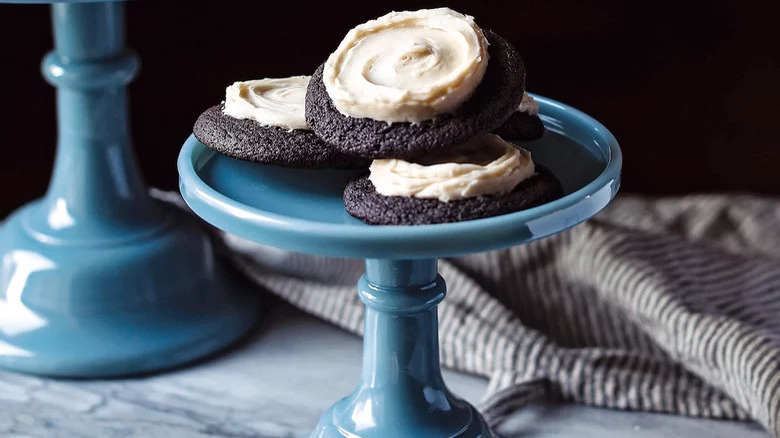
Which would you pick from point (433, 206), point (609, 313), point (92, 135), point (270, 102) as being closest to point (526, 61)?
point (609, 313)

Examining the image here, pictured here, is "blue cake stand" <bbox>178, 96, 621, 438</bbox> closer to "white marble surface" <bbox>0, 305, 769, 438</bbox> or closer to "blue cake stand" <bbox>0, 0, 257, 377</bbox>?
"white marble surface" <bbox>0, 305, 769, 438</bbox>

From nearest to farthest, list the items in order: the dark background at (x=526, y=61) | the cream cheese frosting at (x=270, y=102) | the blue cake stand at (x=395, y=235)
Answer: the blue cake stand at (x=395, y=235), the cream cheese frosting at (x=270, y=102), the dark background at (x=526, y=61)

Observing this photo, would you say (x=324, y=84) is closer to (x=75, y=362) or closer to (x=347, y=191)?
(x=347, y=191)

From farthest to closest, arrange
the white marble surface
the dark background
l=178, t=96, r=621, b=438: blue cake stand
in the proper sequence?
1. the dark background
2. the white marble surface
3. l=178, t=96, r=621, b=438: blue cake stand

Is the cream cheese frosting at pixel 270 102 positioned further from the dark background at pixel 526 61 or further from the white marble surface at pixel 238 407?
the dark background at pixel 526 61

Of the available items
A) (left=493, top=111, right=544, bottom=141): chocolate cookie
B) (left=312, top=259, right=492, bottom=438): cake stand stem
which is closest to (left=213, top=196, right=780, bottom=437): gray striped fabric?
(left=312, top=259, right=492, bottom=438): cake stand stem

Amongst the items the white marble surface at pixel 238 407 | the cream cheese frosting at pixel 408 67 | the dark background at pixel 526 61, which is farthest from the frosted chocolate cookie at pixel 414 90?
the dark background at pixel 526 61
